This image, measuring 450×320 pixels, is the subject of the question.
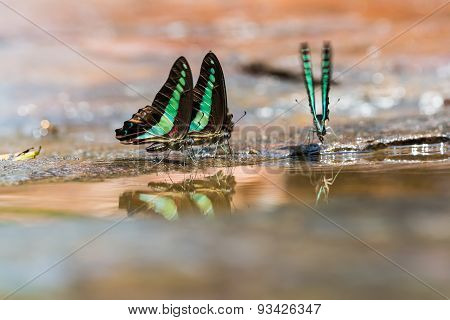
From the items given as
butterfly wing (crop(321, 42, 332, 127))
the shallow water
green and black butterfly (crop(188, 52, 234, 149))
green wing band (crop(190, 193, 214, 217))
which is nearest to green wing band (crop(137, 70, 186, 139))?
green and black butterfly (crop(188, 52, 234, 149))

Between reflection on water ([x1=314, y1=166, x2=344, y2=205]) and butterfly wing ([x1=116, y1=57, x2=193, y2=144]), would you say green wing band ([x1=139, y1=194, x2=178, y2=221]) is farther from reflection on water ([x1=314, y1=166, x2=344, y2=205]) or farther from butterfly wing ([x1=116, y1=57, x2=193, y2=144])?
butterfly wing ([x1=116, y1=57, x2=193, y2=144])

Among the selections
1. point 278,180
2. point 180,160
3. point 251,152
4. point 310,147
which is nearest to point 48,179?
point 180,160

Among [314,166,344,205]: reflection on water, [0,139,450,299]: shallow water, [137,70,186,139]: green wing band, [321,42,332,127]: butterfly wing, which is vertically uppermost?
[321,42,332,127]: butterfly wing

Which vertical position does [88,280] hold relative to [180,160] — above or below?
below

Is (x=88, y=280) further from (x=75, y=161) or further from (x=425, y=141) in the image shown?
(x=425, y=141)

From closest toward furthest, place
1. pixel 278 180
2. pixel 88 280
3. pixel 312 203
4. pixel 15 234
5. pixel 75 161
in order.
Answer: pixel 88 280, pixel 15 234, pixel 312 203, pixel 278 180, pixel 75 161

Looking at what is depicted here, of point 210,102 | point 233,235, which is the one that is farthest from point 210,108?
point 233,235

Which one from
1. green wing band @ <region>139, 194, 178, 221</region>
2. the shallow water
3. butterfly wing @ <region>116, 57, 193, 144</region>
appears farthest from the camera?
butterfly wing @ <region>116, 57, 193, 144</region>

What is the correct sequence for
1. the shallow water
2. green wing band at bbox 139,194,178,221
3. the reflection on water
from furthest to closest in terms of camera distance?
the reflection on water
green wing band at bbox 139,194,178,221
the shallow water
